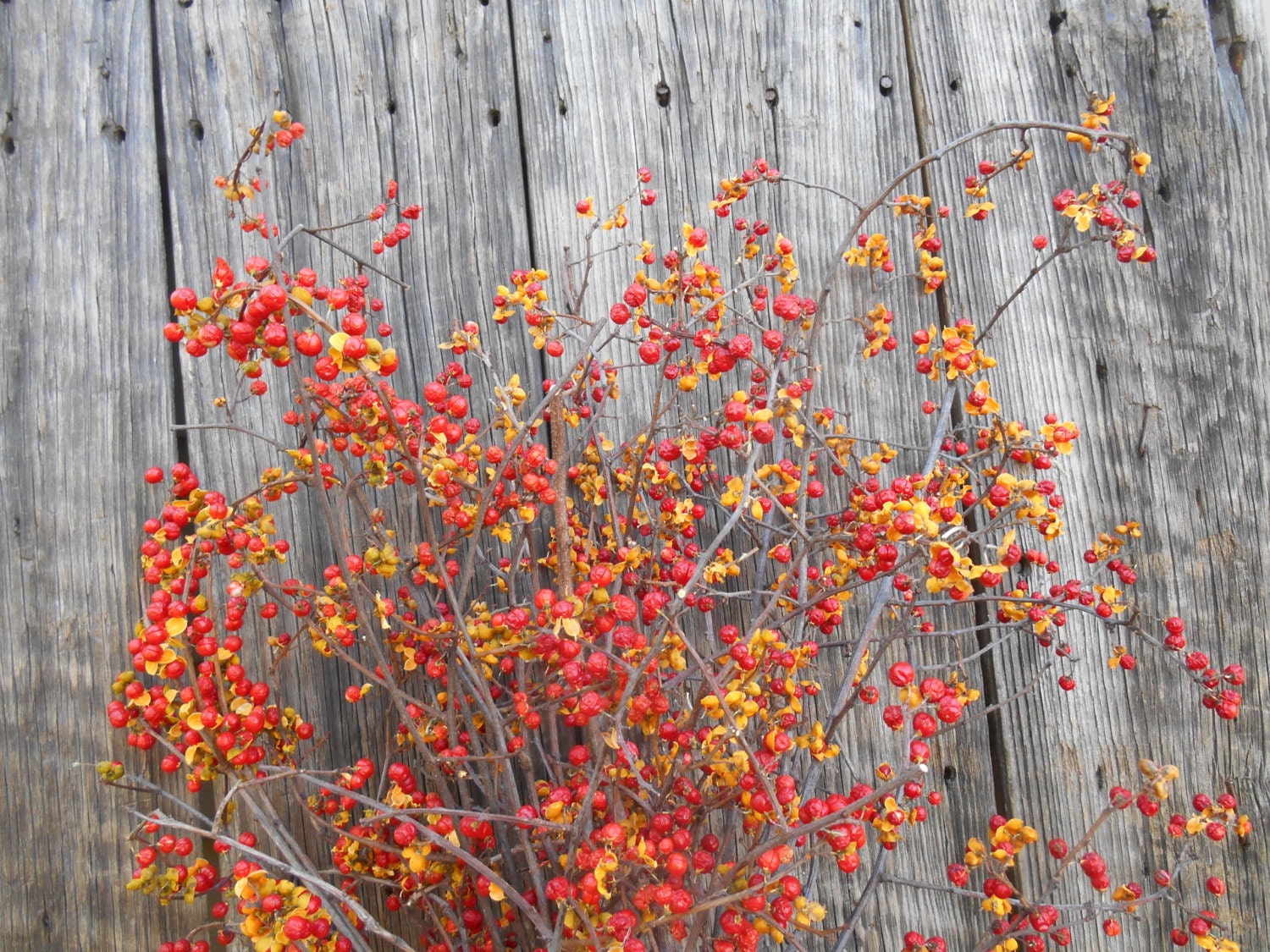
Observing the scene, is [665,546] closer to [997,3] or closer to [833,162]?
[833,162]

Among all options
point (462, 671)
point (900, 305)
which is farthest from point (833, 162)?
point (462, 671)

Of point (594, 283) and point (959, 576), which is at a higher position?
point (594, 283)

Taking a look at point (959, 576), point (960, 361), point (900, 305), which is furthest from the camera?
point (900, 305)

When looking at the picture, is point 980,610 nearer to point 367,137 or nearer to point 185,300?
point 185,300

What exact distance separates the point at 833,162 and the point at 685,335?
2.35 feet

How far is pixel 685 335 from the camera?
0.90 meters

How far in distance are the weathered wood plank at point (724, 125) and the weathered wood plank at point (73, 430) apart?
2.24ft

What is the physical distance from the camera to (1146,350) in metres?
1.40

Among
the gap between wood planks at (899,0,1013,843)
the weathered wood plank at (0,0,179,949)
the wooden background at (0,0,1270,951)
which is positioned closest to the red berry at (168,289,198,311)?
the wooden background at (0,0,1270,951)

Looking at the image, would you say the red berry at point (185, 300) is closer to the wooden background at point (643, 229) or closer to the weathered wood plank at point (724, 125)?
Answer: the wooden background at point (643, 229)

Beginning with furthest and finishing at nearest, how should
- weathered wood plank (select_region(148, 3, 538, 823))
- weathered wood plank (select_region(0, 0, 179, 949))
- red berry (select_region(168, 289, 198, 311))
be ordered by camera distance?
weathered wood plank (select_region(148, 3, 538, 823)) < weathered wood plank (select_region(0, 0, 179, 949)) < red berry (select_region(168, 289, 198, 311))

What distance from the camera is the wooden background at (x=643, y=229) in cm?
126

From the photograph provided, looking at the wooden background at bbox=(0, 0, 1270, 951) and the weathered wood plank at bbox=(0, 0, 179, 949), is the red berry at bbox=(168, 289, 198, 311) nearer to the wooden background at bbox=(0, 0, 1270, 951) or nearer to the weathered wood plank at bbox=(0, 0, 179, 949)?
the wooden background at bbox=(0, 0, 1270, 951)

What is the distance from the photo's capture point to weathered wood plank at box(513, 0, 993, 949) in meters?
1.37
